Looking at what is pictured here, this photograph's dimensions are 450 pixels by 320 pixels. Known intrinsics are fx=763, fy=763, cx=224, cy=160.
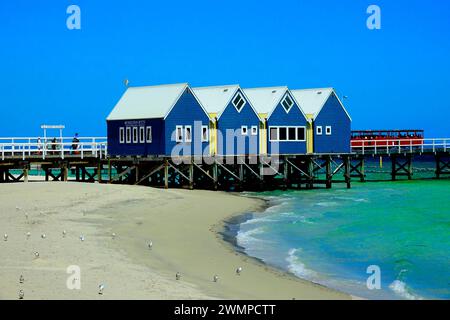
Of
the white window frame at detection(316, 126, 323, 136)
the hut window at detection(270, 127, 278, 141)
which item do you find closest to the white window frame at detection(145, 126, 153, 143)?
the hut window at detection(270, 127, 278, 141)

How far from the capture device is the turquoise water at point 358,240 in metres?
18.9

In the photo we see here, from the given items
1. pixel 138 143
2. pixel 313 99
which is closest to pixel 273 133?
pixel 313 99

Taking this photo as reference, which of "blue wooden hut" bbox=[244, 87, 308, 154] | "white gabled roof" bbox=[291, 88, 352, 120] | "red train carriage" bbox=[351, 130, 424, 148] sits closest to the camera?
"blue wooden hut" bbox=[244, 87, 308, 154]

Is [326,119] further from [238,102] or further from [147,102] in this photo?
[147,102]

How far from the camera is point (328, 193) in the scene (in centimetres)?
4859

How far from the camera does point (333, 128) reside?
53.7m

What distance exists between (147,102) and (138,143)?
2745 mm

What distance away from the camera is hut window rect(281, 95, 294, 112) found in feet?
166

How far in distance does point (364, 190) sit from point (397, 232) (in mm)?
23070

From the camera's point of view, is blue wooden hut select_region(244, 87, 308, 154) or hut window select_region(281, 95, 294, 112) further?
hut window select_region(281, 95, 294, 112)

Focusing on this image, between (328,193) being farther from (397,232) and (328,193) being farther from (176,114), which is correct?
(397,232)

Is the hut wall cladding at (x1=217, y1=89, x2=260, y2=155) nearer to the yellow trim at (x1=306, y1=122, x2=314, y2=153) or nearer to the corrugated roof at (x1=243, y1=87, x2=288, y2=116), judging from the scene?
the corrugated roof at (x1=243, y1=87, x2=288, y2=116)

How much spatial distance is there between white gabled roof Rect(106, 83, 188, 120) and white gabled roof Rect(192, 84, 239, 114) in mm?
2573

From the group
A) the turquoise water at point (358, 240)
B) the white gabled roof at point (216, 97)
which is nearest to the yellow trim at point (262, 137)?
the white gabled roof at point (216, 97)
